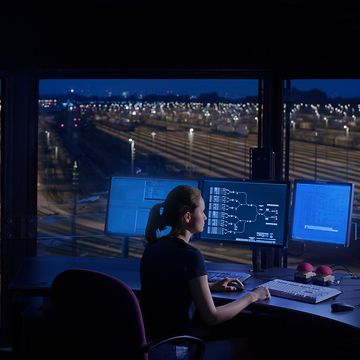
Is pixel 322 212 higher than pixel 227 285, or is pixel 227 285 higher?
pixel 322 212

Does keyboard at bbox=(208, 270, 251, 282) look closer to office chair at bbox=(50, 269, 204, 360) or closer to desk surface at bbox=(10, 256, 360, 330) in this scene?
desk surface at bbox=(10, 256, 360, 330)

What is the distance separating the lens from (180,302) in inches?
108

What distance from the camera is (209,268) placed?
149 inches

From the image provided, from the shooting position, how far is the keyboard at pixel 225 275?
11.4 feet

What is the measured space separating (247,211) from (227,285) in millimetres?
609

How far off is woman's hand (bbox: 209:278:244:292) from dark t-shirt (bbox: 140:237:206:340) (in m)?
0.53

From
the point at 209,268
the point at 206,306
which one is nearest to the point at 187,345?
the point at 206,306

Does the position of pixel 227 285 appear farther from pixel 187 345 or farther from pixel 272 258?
pixel 272 258

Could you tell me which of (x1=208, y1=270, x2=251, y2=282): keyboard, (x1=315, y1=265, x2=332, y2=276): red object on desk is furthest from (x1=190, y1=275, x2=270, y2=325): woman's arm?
(x1=315, y1=265, x2=332, y2=276): red object on desk

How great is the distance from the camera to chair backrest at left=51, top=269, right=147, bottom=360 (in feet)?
8.02

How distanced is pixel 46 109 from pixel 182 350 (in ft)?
7.90
